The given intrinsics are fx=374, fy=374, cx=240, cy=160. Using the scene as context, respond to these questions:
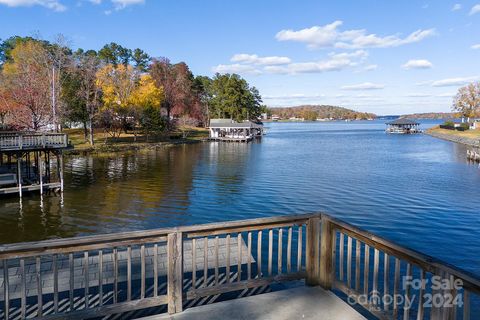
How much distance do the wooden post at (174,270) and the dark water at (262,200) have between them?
1134 centimetres

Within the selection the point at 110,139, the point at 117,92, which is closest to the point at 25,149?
the point at 110,139

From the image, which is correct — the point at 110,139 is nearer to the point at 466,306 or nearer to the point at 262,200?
the point at 262,200

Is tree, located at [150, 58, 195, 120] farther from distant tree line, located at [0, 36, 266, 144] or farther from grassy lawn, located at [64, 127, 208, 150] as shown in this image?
grassy lawn, located at [64, 127, 208, 150]

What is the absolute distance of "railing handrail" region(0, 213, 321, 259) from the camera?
4055mm

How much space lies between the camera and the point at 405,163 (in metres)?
41.2

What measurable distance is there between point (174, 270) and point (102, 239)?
3.31ft

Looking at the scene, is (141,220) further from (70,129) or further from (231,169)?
(70,129)

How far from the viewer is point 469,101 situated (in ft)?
344

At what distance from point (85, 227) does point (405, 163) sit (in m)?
35.0

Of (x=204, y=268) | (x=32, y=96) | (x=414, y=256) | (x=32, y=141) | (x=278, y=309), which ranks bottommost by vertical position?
(x=278, y=309)

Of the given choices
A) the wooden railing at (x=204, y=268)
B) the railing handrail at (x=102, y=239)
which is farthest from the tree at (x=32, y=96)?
the railing handrail at (x=102, y=239)

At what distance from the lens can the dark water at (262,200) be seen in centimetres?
1655

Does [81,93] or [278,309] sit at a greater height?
[81,93]

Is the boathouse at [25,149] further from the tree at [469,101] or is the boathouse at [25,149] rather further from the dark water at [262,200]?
the tree at [469,101]
